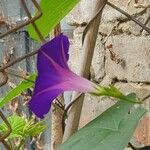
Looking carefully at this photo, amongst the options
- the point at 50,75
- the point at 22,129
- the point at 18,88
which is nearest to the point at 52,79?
the point at 50,75

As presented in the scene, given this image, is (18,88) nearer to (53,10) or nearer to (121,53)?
(53,10)

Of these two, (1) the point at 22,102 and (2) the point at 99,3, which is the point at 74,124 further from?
(1) the point at 22,102

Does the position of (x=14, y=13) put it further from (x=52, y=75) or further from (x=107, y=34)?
(x=52, y=75)

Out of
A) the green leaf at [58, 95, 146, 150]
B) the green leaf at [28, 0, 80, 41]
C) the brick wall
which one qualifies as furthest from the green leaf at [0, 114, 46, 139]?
the green leaf at [58, 95, 146, 150]

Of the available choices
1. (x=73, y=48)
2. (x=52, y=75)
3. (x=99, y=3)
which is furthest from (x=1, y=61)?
(x=52, y=75)

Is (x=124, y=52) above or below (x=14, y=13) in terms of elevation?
above

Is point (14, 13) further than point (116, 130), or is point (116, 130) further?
point (14, 13)

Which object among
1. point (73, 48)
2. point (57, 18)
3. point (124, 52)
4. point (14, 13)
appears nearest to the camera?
point (57, 18)

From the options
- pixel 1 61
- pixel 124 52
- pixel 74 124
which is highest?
pixel 74 124

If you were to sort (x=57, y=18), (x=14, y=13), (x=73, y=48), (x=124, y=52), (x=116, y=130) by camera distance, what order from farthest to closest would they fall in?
(x=14, y=13) → (x=73, y=48) → (x=124, y=52) → (x=57, y=18) → (x=116, y=130)

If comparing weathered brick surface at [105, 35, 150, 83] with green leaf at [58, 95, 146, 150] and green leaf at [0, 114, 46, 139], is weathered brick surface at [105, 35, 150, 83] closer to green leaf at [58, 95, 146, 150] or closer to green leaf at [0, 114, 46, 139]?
green leaf at [0, 114, 46, 139]
